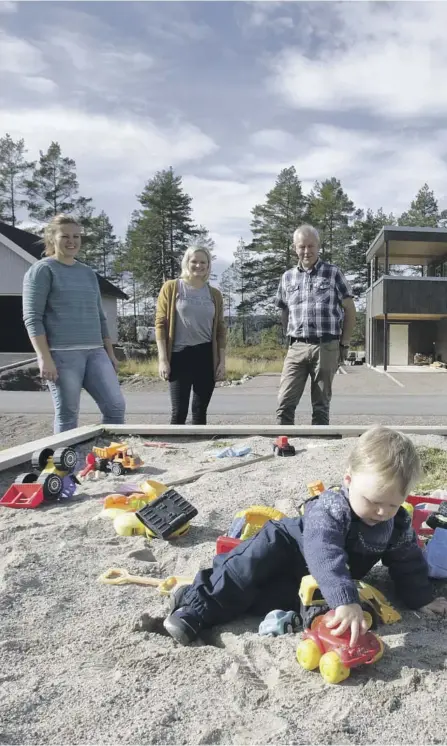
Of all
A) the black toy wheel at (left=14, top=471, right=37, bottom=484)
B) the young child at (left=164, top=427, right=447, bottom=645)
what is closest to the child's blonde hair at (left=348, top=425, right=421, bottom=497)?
the young child at (left=164, top=427, right=447, bottom=645)

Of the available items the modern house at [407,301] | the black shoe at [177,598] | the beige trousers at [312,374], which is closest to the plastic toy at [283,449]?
the beige trousers at [312,374]

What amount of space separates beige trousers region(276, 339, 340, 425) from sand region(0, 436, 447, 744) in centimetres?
213

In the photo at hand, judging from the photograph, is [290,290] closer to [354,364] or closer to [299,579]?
[299,579]

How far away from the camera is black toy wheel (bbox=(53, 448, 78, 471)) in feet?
10.2

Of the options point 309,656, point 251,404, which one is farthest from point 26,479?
point 251,404

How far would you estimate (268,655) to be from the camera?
153cm

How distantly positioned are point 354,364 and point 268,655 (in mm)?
21992

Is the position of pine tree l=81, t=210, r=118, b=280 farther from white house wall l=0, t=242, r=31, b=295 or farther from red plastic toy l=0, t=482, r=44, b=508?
red plastic toy l=0, t=482, r=44, b=508

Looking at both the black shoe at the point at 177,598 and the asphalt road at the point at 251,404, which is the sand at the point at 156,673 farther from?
the asphalt road at the point at 251,404

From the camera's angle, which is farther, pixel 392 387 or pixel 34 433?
pixel 392 387

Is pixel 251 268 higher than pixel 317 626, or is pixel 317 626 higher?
pixel 251 268

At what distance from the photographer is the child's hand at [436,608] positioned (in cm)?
180

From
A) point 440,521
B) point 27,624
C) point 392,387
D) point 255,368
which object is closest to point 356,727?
point 27,624

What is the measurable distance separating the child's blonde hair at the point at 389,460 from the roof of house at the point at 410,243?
16.7 m
